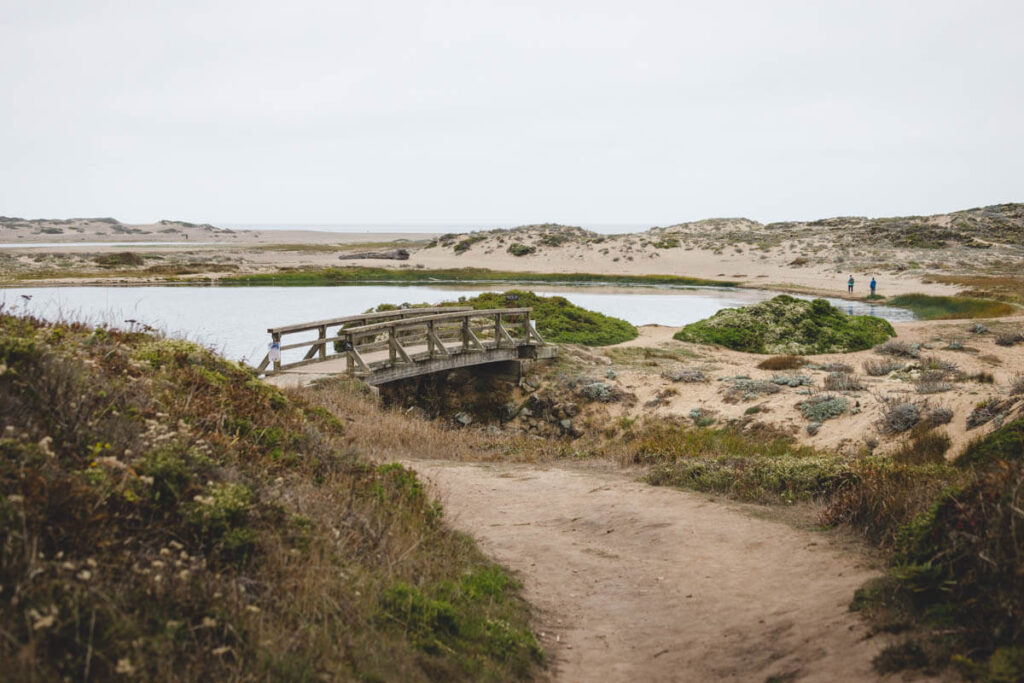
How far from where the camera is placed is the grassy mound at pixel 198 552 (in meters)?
3.66

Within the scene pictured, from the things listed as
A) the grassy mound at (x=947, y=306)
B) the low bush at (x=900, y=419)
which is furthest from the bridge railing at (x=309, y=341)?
the grassy mound at (x=947, y=306)

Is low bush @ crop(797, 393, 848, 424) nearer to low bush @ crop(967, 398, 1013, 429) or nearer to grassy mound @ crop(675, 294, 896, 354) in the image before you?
low bush @ crop(967, 398, 1013, 429)

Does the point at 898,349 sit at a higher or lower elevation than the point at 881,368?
higher

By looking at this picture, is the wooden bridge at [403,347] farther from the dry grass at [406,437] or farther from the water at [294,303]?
the water at [294,303]

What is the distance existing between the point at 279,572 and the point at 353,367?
12.1m

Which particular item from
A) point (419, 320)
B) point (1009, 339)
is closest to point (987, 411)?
point (419, 320)

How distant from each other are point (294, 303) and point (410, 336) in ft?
72.1

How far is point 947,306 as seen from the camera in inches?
1558

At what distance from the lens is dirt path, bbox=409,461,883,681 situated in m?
5.26

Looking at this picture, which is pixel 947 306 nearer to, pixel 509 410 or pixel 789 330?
pixel 789 330

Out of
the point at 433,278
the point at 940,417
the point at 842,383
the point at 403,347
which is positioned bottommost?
the point at 842,383

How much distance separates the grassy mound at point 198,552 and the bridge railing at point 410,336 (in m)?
8.86

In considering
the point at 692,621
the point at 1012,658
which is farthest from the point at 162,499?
the point at 1012,658

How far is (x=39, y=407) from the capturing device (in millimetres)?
5094
